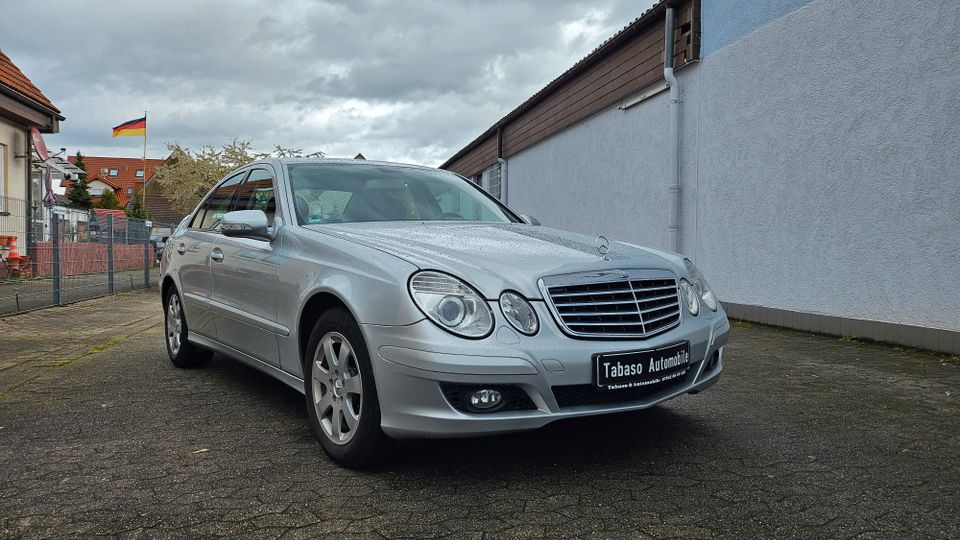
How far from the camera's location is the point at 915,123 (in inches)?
246

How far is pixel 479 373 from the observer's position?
2746 millimetres

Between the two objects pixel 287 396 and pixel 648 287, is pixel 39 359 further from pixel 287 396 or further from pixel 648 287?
pixel 648 287

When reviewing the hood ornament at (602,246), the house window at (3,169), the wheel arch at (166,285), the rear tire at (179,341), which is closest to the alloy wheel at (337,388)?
the hood ornament at (602,246)

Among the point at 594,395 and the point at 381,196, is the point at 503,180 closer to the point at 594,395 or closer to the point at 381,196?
the point at 381,196

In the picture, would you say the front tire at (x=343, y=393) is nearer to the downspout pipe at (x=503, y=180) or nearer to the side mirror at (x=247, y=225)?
the side mirror at (x=247, y=225)

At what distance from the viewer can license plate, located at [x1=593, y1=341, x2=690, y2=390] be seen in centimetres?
290

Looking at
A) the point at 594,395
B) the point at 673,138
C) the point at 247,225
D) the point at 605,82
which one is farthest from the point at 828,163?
the point at 247,225

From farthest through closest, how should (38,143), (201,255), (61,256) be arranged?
(38,143)
(61,256)
(201,255)

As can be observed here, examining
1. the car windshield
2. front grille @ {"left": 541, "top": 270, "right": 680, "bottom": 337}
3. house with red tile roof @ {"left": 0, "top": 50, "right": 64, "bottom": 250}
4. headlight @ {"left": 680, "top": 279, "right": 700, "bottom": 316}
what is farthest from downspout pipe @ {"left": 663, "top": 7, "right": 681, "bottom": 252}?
house with red tile roof @ {"left": 0, "top": 50, "right": 64, "bottom": 250}

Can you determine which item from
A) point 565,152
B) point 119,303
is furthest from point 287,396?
point 565,152

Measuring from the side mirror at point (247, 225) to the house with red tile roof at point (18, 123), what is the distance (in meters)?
12.2

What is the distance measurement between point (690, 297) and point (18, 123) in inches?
630

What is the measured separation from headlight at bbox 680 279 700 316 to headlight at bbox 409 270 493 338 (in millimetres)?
1083

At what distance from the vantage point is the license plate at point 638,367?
9.52 ft
